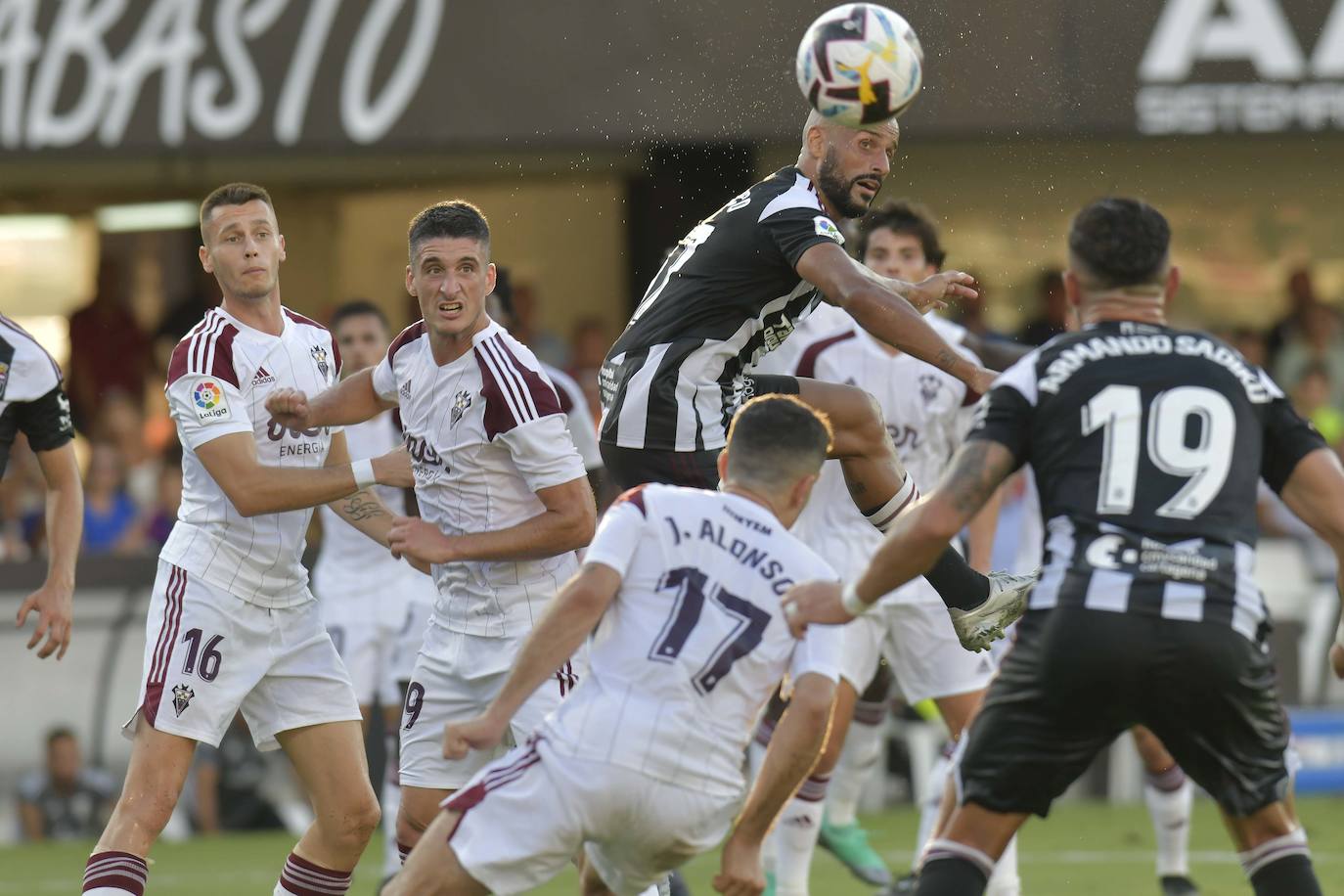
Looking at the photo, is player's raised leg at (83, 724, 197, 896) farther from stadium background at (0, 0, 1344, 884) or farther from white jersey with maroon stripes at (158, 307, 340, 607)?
stadium background at (0, 0, 1344, 884)

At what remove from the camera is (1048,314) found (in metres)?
15.7

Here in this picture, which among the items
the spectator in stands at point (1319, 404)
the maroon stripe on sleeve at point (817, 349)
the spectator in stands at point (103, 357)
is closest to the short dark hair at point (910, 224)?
the maroon stripe on sleeve at point (817, 349)

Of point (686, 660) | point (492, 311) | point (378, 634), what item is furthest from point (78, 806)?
point (686, 660)

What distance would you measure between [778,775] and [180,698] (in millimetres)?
2407

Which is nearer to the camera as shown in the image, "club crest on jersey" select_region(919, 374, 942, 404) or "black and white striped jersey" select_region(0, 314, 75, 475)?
"black and white striped jersey" select_region(0, 314, 75, 475)

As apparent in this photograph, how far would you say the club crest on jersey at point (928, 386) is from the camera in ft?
31.3

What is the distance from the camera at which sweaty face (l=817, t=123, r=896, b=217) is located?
7305 mm

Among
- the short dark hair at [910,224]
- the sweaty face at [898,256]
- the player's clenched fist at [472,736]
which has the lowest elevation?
the player's clenched fist at [472,736]

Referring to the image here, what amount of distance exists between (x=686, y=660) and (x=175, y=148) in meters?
9.08

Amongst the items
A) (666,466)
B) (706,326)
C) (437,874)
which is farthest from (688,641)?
(706,326)

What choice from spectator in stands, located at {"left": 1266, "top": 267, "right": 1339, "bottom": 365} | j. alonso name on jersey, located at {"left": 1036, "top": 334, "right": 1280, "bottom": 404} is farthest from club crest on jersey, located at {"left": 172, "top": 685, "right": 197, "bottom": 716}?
spectator in stands, located at {"left": 1266, "top": 267, "right": 1339, "bottom": 365}

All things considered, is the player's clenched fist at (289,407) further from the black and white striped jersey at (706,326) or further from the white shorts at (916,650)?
the white shorts at (916,650)

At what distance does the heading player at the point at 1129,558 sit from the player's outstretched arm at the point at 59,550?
3.15m

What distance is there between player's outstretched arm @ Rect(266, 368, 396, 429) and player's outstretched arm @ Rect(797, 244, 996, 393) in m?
1.52
